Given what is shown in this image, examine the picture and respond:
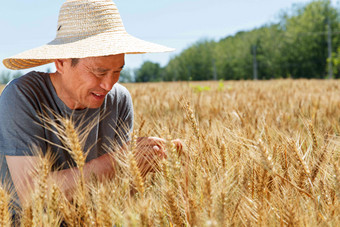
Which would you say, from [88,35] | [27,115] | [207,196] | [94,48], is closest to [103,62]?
[94,48]

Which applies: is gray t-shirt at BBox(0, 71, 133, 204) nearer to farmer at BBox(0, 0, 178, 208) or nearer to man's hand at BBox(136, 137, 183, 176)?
farmer at BBox(0, 0, 178, 208)

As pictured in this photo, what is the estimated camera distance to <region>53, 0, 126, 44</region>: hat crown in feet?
5.33

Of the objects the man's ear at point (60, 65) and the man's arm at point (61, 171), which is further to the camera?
the man's ear at point (60, 65)

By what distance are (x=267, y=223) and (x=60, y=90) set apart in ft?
3.86

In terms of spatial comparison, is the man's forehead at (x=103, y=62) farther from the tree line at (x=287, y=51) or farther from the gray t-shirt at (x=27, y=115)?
the tree line at (x=287, y=51)

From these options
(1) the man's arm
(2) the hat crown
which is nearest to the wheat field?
(1) the man's arm

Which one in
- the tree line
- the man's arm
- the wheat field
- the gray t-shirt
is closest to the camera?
the wheat field

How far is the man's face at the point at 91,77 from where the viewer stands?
→ 1519mm

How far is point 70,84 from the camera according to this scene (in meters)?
1.61

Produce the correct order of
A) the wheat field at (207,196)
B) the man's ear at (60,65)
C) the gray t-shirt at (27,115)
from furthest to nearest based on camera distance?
the man's ear at (60,65), the gray t-shirt at (27,115), the wheat field at (207,196)

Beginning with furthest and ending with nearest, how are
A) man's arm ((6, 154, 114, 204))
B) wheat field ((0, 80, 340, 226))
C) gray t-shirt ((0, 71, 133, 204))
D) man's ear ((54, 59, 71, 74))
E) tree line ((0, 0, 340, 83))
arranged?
tree line ((0, 0, 340, 83))
man's ear ((54, 59, 71, 74))
gray t-shirt ((0, 71, 133, 204))
man's arm ((6, 154, 114, 204))
wheat field ((0, 80, 340, 226))

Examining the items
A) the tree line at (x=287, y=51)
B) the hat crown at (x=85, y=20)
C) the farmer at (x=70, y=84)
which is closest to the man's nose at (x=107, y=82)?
the farmer at (x=70, y=84)

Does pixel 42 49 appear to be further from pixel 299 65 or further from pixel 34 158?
pixel 299 65

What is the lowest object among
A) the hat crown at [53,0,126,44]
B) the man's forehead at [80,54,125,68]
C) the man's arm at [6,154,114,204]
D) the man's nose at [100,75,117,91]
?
the man's arm at [6,154,114,204]
